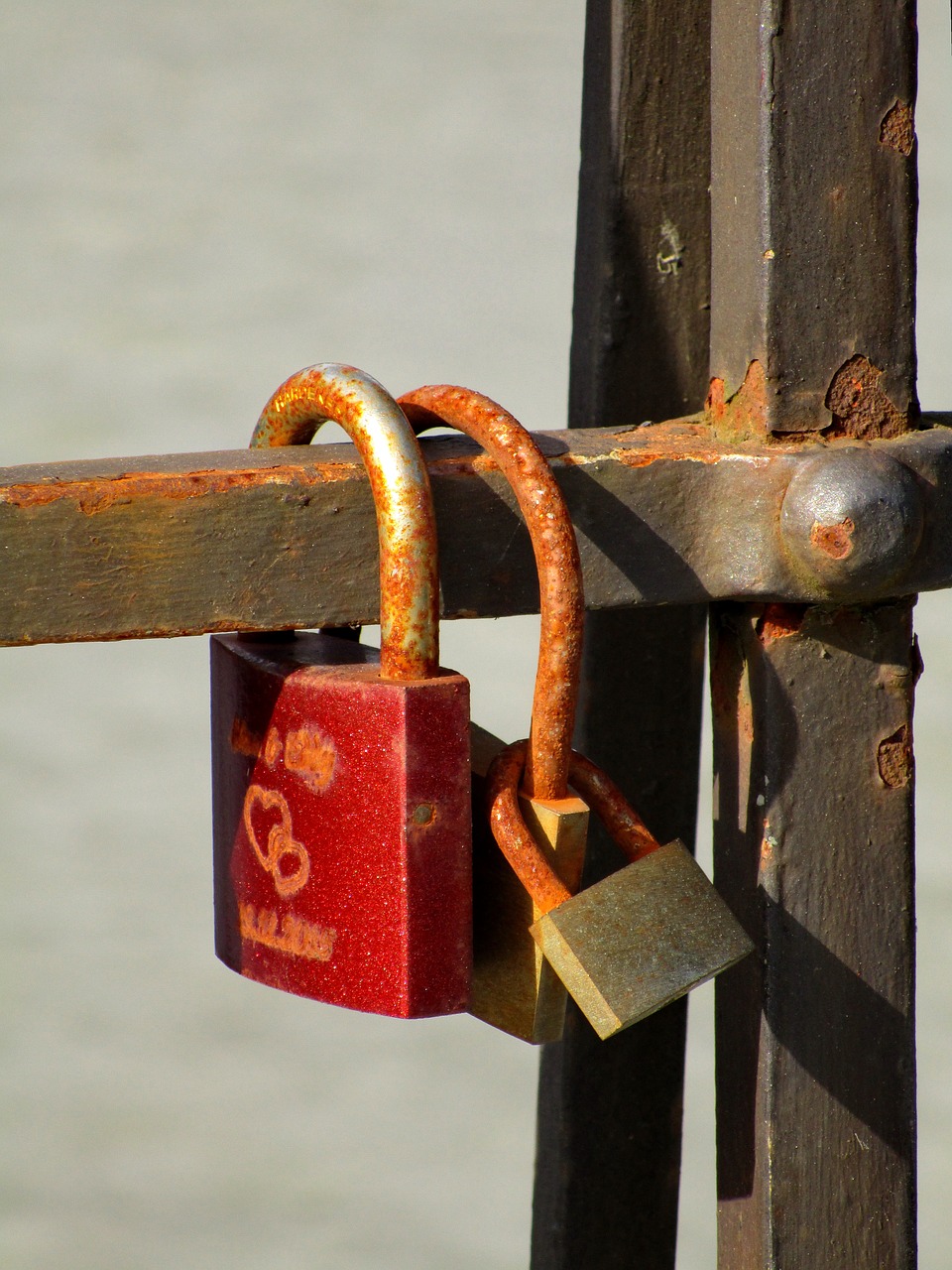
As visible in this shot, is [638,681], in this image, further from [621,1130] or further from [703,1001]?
[703,1001]

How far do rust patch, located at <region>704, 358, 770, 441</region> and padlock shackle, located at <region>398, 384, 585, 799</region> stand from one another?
79 mm

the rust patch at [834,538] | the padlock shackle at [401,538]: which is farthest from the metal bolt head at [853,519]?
the padlock shackle at [401,538]

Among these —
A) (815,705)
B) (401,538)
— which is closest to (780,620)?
(815,705)

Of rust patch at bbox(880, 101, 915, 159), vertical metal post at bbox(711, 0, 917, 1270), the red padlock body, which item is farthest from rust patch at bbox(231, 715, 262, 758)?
rust patch at bbox(880, 101, 915, 159)

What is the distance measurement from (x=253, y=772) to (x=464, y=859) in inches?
3.0

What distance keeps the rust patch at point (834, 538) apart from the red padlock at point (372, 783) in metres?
0.11

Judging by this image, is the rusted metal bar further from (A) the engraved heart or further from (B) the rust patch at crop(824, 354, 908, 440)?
(A) the engraved heart

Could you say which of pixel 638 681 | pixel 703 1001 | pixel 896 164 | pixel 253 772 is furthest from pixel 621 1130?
pixel 703 1001

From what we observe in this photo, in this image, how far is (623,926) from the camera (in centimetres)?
40

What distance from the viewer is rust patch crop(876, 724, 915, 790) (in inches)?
18.3

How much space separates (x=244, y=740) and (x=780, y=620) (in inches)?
6.4

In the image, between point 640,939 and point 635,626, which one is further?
point 635,626

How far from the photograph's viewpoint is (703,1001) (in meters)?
1.81

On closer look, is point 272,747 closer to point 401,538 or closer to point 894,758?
point 401,538
